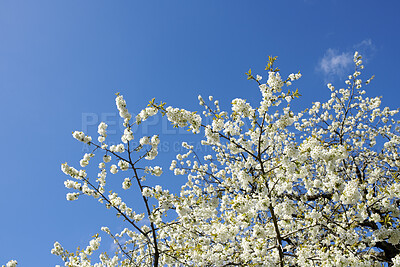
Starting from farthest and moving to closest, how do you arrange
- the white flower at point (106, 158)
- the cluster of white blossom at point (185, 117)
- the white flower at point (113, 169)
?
the white flower at point (113, 169), the white flower at point (106, 158), the cluster of white blossom at point (185, 117)

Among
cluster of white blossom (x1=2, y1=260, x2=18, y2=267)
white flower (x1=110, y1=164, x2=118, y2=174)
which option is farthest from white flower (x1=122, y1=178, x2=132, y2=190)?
cluster of white blossom (x1=2, y1=260, x2=18, y2=267)

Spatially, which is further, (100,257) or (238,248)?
(100,257)

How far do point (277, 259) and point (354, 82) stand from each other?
823cm

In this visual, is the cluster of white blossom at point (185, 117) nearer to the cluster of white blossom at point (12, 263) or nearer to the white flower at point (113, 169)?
the white flower at point (113, 169)

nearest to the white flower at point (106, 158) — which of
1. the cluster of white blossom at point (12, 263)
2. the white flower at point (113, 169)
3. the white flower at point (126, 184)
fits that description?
the white flower at point (113, 169)

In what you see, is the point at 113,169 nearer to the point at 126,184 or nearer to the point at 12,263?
the point at 126,184

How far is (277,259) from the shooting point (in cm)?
456

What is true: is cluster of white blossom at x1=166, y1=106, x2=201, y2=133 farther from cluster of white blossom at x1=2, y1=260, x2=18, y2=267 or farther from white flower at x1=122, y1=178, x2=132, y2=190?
cluster of white blossom at x1=2, y1=260, x2=18, y2=267

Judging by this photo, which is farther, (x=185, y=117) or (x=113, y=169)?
(x=113, y=169)

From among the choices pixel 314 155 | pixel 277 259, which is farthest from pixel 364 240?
pixel 314 155

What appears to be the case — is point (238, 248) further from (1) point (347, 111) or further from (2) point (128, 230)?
(1) point (347, 111)

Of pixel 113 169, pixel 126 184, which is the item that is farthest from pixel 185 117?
pixel 113 169

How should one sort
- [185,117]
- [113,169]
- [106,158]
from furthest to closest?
[113,169] → [106,158] → [185,117]

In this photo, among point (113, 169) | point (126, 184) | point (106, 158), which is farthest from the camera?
point (113, 169)
